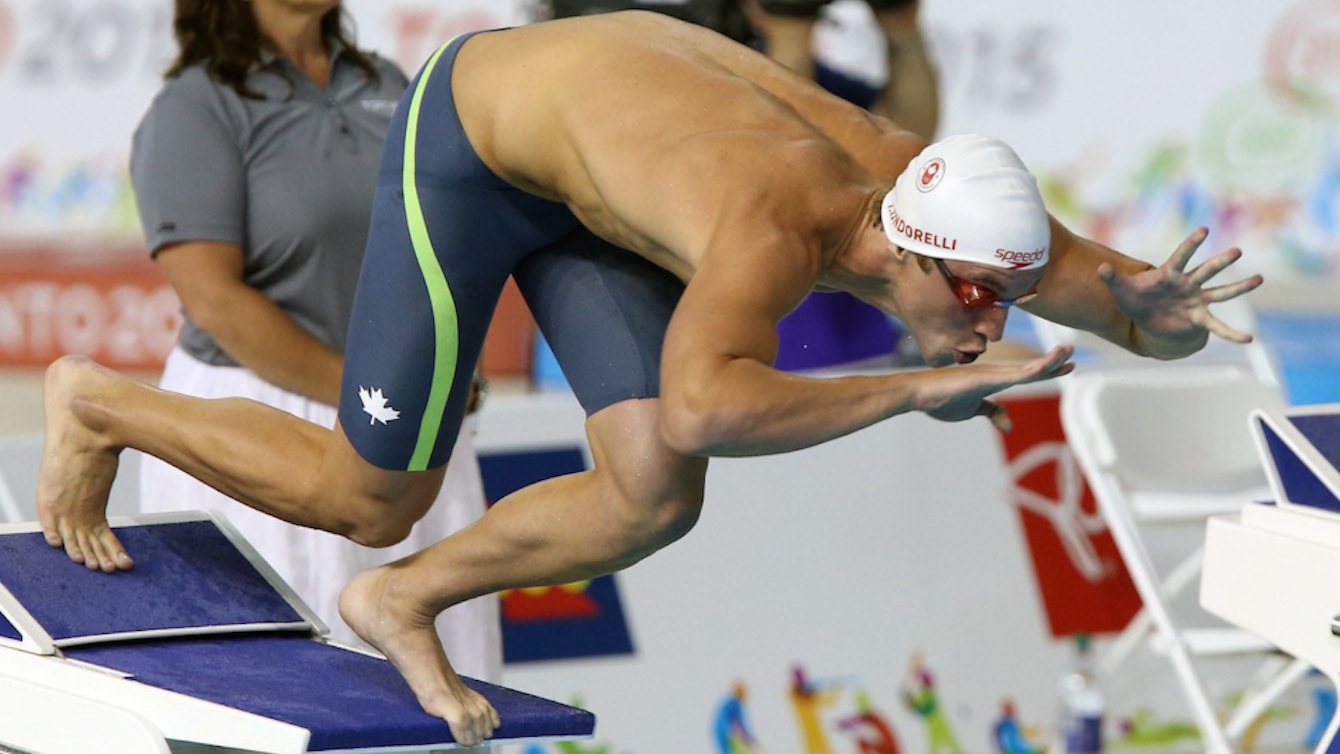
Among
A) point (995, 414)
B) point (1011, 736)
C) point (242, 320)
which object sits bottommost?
point (1011, 736)

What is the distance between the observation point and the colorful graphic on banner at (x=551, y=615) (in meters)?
4.87

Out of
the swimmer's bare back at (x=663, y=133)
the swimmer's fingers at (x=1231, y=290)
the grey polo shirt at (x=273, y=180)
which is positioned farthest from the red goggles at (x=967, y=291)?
the grey polo shirt at (x=273, y=180)

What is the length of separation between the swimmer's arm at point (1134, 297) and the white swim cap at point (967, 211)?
27cm

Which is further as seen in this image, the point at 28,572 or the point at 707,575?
the point at 707,575

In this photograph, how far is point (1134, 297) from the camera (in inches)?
117

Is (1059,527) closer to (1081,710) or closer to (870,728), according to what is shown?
(1081,710)

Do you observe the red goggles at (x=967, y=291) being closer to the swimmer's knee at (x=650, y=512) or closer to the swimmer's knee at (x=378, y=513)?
the swimmer's knee at (x=650, y=512)

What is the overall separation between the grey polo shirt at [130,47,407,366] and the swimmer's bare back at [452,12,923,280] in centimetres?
63

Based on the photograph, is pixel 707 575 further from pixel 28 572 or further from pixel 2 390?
pixel 2 390

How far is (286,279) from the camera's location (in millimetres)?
3674

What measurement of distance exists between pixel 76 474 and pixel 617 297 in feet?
3.23

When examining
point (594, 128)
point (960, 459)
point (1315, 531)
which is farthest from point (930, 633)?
point (594, 128)

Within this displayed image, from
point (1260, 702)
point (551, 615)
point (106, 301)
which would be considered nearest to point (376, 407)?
point (551, 615)

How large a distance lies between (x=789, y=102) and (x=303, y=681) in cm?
113
